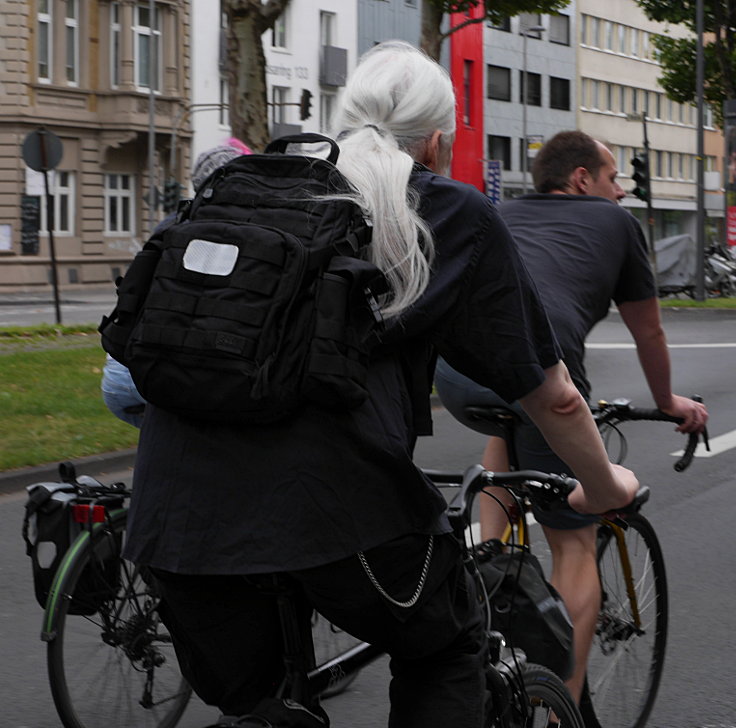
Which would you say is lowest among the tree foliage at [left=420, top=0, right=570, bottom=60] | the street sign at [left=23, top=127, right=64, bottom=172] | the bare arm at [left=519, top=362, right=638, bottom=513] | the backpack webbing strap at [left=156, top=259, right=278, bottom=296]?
the bare arm at [left=519, top=362, right=638, bottom=513]

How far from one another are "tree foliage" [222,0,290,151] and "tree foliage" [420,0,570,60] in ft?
18.4

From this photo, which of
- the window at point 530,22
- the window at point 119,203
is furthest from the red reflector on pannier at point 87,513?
the window at point 530,22

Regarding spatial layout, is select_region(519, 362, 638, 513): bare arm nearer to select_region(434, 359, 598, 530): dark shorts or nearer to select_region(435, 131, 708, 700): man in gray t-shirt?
select_region(434, 359, 598, 530): dark shorts

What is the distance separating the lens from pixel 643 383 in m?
14.1

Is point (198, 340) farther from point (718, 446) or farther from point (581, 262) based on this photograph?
point (718, 446)

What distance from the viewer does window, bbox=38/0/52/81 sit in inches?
1565

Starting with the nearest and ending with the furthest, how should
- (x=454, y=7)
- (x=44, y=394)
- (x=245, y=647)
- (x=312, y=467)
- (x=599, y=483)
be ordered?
(x=312, y=467), (x=245, y=647), (x=599, y=483), (x=44, y=394), (x=454, y=7)

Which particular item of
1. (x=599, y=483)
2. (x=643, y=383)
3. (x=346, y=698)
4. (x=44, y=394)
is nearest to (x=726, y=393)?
(x=643, y=383)

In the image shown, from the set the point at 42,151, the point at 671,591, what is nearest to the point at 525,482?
the point at 671,591

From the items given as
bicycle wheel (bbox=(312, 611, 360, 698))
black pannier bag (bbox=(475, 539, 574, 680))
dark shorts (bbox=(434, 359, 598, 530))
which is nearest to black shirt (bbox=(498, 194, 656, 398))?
dark shorts (bbox=(434, 359, 598, 530))

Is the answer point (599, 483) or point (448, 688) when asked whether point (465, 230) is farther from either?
point (448, 688)

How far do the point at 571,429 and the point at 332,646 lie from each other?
2.72ft

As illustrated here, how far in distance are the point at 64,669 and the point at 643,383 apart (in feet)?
35.7

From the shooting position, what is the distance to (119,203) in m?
42.8
